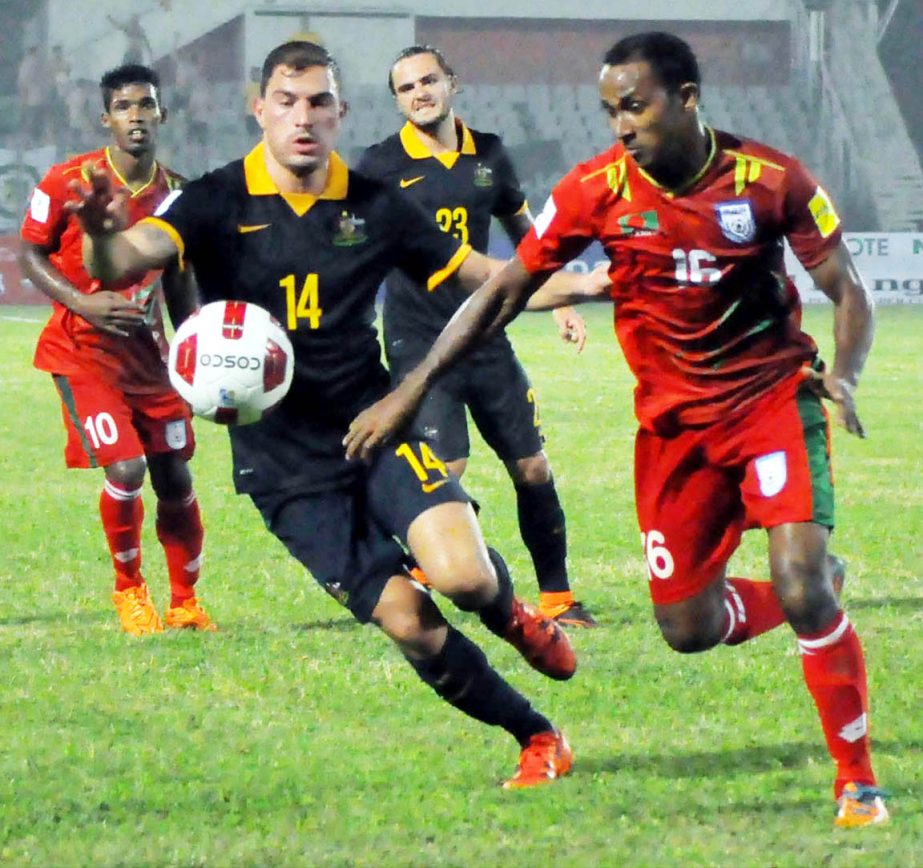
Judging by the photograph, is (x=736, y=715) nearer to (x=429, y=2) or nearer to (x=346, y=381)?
(x=346, y=381)

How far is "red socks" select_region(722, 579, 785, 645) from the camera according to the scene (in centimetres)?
582

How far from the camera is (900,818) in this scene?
478cm

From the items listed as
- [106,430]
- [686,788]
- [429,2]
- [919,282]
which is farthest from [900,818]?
[429,2]

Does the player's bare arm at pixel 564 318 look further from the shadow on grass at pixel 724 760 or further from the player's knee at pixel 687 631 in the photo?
the shadow on grass at pixel 724 760

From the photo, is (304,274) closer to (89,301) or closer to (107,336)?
(89,301)

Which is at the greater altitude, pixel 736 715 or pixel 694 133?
pixel 694 133

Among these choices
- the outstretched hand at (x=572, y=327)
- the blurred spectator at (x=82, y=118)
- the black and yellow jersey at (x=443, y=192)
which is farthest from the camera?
the blurred spectator at (x=82, y=118)

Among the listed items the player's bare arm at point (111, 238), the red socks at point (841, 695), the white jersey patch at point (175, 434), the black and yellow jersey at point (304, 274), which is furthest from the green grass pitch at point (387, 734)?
the player's bare arm at point (111, 238)

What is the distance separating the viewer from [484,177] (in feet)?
27.1

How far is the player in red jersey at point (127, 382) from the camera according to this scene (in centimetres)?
772

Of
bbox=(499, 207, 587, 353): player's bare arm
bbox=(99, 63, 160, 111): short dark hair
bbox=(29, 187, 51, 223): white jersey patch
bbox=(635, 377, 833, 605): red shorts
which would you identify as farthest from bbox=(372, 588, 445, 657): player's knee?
bbox=(99, 63, 160, 111): short dark hair

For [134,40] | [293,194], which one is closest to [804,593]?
[293,194]

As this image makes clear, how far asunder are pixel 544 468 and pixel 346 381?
2734 millimetres

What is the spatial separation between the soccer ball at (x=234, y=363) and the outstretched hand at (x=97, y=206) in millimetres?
397
